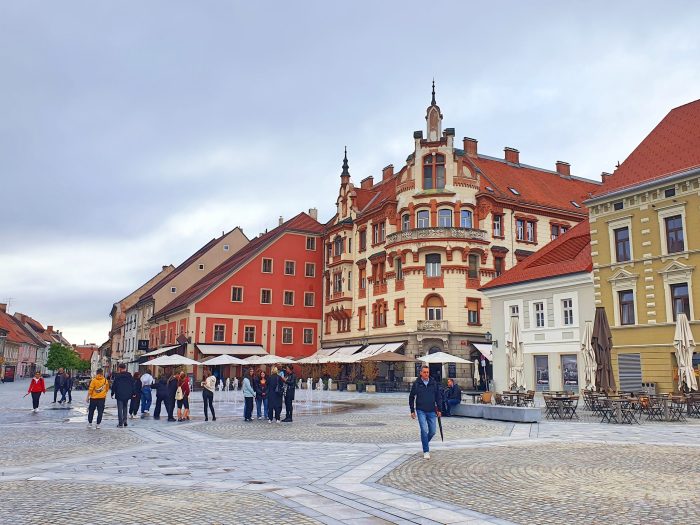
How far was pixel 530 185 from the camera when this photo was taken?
5484 cm

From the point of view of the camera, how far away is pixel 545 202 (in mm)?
53062

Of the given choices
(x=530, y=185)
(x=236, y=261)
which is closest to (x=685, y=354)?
(x=530, y=185)

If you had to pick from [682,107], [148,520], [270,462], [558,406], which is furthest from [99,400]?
[682,107]

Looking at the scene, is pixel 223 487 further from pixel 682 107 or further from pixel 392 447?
pixel 682 107

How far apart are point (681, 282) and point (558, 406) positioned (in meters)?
11.2

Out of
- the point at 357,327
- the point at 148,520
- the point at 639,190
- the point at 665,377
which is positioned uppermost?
the point at 639,190

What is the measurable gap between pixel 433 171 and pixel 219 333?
2317 centimetres

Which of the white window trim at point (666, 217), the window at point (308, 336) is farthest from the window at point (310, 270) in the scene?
the white window trim at point (666, 217)

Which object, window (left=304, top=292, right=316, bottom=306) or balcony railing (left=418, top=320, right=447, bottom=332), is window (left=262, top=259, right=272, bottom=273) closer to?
window (left=304, top=292, right=316, bottom=306)

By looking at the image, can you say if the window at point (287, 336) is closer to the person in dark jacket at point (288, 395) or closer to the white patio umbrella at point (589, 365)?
the person in dark jacket at point (288, 395)

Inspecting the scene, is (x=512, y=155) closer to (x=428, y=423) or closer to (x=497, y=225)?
(x=497, y=225)

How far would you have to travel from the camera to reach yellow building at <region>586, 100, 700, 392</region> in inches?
1135

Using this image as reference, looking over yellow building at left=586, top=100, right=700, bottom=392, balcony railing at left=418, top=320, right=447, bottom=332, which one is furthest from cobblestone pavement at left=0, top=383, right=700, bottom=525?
balcony railing at left=418, top=320, right=447, bottom=332

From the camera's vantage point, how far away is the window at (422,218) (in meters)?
48.4
